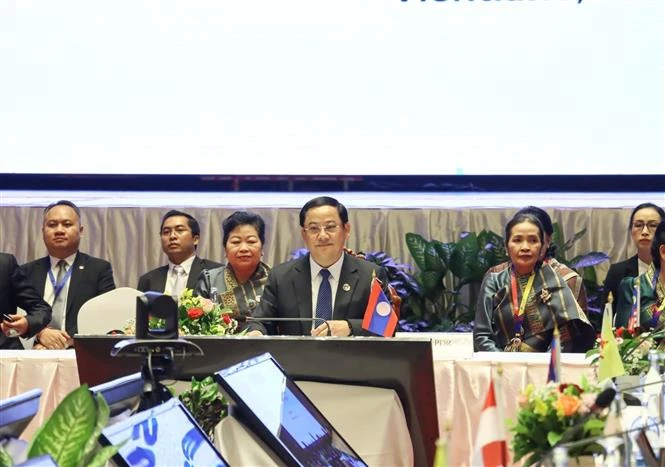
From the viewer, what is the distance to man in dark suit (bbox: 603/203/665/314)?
588 cm

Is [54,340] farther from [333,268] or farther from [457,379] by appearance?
[457,379]

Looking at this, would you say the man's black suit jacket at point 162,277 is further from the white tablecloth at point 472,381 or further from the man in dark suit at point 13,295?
the white tablecloth at point 472,381

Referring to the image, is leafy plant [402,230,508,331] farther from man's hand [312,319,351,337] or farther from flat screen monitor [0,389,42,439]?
flat screen monitor [0,389,42,439]

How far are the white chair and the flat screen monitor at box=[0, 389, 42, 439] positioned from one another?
2846mm

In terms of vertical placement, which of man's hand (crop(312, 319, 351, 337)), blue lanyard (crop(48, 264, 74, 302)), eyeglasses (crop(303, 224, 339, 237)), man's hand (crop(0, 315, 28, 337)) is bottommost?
man's hand (crop(0, 315, 28, 337))

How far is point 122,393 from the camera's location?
6.97 ft

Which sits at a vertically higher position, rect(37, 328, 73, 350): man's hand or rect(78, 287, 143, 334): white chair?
rect(78, 287, 143, 334): white chair

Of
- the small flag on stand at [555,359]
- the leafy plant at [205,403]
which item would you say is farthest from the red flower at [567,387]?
the leafy plant at [205,403]

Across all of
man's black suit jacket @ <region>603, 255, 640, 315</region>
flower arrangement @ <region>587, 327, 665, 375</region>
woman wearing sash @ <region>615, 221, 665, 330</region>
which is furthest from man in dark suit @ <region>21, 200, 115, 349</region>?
flower arrangement @ <region>587, 327, 665, 375</region>

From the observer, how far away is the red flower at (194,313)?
371 centimetres

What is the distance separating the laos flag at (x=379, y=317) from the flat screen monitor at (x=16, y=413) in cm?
226

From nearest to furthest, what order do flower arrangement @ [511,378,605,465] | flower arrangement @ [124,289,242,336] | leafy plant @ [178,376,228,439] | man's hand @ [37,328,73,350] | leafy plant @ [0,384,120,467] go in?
1. leafy plant @ [0,384,120,467]
2. flower arrangement @ [511,378,605,465]
3. leafy plant @ [178,376,228,439]
4. flower arrangement @ [124,289,242,336]
5. man's hand @ [37,328,73,350]

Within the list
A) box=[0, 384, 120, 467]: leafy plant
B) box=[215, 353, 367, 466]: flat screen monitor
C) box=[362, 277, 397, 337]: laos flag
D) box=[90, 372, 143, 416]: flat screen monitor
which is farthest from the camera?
box=[362, 277, 397, 337]: laos flag
